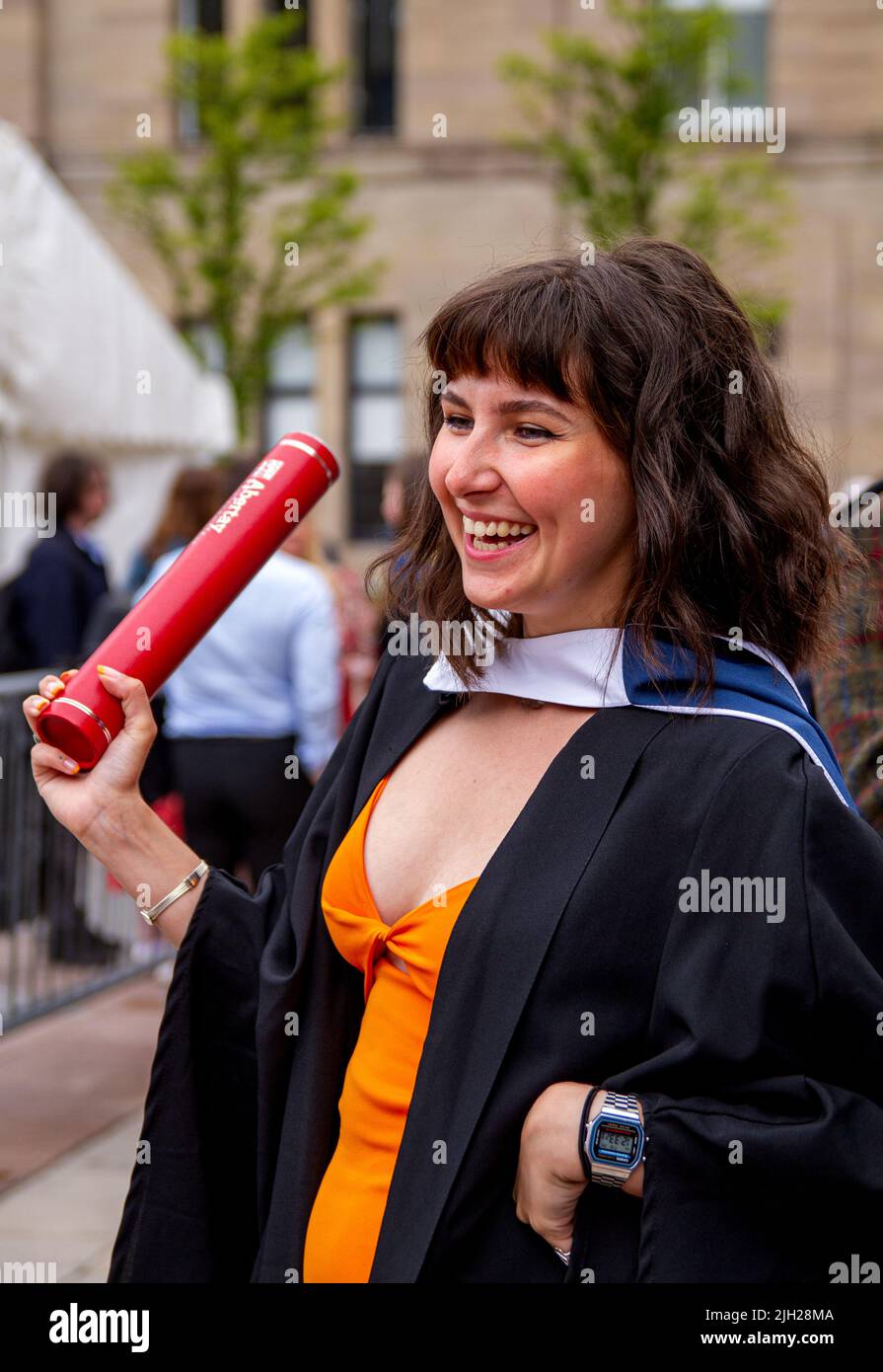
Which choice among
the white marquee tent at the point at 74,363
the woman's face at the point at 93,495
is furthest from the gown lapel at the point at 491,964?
the white marquee tent at the point at 74,363

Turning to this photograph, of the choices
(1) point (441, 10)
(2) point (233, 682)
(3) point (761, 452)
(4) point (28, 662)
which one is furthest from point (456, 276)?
(3) point (761, 452)

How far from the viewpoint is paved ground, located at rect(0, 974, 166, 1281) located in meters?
4.20

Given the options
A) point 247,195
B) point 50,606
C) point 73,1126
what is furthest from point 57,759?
point 247,195

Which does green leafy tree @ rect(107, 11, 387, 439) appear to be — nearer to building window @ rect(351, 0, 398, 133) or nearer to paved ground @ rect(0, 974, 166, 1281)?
building window @ rect(351, 0, 398, 133)

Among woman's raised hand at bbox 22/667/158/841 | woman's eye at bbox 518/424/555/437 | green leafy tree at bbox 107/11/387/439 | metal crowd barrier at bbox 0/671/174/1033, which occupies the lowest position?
metal crowd barrier at bbox 0/671/174/1033

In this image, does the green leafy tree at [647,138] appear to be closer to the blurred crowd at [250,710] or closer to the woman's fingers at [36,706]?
the blurred crowd at [250,710]

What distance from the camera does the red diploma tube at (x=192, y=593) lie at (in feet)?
6.44

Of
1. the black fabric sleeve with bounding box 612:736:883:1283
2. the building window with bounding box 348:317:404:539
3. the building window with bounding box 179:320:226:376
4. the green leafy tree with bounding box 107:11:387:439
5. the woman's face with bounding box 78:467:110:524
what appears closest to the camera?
the black fabric sleeve with bounding box 612:736:883:1283

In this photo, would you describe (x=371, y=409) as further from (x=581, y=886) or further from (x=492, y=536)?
(x=581, y=886)

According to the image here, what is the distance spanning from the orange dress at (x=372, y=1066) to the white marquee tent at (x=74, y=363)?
227 inches

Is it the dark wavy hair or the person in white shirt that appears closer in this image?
the dark wavy hair

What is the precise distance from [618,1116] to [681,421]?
0.75m

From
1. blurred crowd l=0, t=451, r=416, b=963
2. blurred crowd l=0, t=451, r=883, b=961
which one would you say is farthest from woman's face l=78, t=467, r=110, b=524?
blurred crowd l=0, t=451, r=416, b=963

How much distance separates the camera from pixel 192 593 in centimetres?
203
